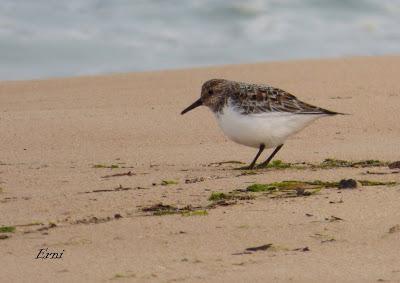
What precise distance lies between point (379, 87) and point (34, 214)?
12.0m

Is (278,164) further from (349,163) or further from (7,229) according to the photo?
(7,229)

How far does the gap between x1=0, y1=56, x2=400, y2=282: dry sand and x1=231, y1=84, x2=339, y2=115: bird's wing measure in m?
0.73

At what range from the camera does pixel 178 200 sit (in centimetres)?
862

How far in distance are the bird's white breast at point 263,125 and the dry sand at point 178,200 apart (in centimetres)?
44

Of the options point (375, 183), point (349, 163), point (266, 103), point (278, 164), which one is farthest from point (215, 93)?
point (375, 183)

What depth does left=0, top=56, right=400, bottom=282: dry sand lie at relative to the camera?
645 centimetres

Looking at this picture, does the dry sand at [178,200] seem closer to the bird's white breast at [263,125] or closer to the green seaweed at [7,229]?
the green seaweed at [7,229]

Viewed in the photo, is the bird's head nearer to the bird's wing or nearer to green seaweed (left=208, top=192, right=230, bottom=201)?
the bird's wing

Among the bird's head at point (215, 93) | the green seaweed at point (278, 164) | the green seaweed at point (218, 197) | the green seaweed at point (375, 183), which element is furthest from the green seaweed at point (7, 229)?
the green seaweed at point (278, 164)

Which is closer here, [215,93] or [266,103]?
[266,103]

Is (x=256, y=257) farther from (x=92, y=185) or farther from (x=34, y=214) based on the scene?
(x=92, y=185)

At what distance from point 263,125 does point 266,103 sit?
29cm

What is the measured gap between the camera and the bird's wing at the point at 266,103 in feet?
34.9

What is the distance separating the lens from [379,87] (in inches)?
749
